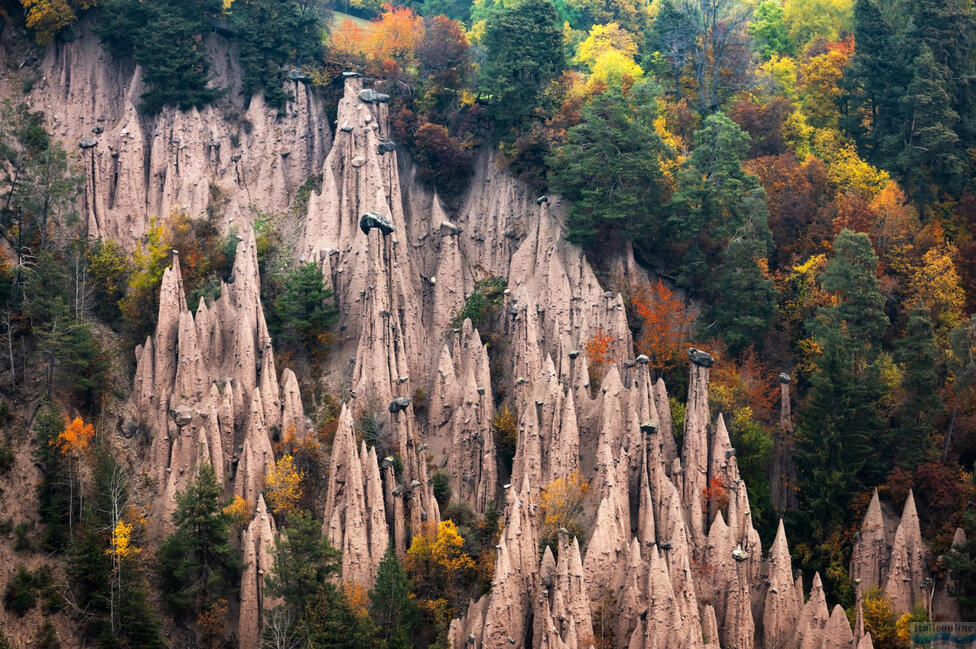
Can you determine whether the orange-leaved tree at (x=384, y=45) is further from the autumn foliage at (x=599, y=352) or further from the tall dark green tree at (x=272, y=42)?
the autumn foliage at (x=599, y=352)

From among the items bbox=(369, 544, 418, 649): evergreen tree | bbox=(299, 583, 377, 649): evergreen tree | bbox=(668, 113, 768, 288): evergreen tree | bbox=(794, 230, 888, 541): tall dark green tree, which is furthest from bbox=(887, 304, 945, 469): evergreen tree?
bbox=(299, 583, 377, 649): evergreen tree

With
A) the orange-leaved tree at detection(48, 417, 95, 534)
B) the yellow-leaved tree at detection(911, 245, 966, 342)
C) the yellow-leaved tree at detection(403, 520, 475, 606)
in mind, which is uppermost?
the yellow-leaved tree at detection(911, 245, 966, 342)

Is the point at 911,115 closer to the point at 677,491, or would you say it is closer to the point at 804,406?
the point at 804,406

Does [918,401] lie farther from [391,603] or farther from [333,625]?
[333,625]

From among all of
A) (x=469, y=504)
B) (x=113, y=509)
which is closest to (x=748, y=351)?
(x=469, y=504)

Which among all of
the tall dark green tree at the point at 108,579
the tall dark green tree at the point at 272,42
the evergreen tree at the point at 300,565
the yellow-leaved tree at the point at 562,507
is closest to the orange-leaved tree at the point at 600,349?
the yellow-leaved tree at the point at 562,507

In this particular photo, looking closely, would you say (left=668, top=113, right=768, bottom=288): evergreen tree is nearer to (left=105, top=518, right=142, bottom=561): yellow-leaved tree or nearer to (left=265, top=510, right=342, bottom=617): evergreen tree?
(left=265, top=510, right=342, bottom=617): evergreen tree
